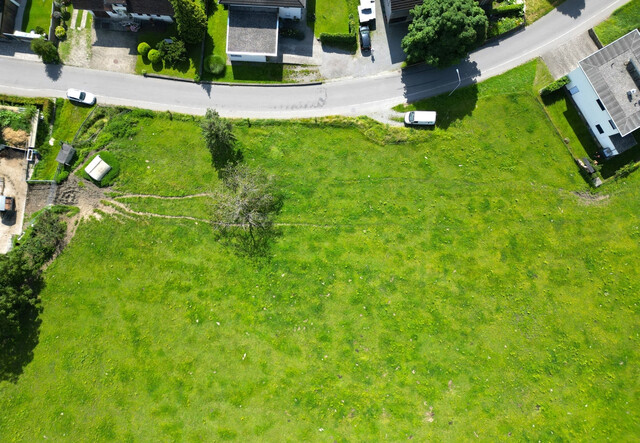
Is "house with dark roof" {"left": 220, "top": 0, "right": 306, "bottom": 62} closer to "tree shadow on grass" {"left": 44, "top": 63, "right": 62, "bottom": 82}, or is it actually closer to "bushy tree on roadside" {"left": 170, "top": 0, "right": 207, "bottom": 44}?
"bushy tree on roadside" {"left": 170, "top": 0, "right": 207, "bottom": 44}

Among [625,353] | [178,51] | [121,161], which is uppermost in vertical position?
[178,51]

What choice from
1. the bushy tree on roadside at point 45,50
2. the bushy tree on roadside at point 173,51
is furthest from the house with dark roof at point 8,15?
the bushy tree on roadside at point 173,51

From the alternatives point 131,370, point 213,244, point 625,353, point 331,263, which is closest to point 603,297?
point 625,353

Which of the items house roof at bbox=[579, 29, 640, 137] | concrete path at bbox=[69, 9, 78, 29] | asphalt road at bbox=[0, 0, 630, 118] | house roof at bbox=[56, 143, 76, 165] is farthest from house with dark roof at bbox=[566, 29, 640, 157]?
concrete path at bbox=[69, 9, 78, 29]

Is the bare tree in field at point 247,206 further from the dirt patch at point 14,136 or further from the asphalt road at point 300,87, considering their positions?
the dirt patch at point 14,136

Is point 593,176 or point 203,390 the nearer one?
point 203,390

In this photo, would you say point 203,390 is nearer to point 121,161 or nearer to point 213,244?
point 213,244
